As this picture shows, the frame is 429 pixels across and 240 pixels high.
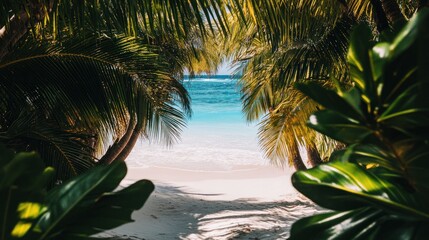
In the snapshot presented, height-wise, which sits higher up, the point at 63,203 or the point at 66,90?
the point at 66,90

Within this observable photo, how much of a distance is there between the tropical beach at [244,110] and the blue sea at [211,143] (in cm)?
165

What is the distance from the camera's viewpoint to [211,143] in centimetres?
2366

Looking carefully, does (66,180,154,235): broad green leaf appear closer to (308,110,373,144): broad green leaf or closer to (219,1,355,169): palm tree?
(308,110,373,144): broad green leaf

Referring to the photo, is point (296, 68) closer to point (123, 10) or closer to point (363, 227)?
point (123, 10)

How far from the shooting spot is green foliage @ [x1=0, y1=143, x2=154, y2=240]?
22.4 inches

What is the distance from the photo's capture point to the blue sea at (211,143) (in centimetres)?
1716

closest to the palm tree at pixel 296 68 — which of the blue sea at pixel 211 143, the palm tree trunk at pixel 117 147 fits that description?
the blue sea at pixel 211 143

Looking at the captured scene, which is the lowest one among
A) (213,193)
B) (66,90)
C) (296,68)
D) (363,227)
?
(213,193)

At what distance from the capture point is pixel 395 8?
2.94 metres

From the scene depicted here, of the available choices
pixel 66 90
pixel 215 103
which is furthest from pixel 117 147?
pixel 215 103

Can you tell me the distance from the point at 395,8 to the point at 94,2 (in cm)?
189

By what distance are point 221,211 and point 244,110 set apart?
2.17 meters

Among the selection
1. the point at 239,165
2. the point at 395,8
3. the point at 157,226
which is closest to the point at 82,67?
the point at 395,8

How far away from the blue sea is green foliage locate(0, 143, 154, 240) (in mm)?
6385
